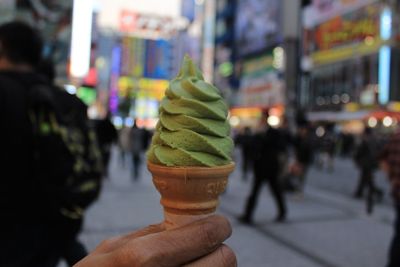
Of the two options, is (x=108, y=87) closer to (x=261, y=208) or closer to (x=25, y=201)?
(x=261, y=208)

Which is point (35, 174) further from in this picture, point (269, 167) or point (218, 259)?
point (269, 167)

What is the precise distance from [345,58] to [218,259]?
119 feet

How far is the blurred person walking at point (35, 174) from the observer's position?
195 centimetres

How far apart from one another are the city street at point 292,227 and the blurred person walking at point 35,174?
2.72 metres

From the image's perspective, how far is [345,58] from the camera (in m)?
34.5

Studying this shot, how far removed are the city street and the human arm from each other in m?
3.39

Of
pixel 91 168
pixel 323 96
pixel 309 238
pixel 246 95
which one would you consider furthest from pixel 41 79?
pixel 246 95

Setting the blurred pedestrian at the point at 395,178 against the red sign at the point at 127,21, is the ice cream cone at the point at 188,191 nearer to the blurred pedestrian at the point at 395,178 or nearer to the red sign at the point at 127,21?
the blurred pedestrian at the point at 395,178

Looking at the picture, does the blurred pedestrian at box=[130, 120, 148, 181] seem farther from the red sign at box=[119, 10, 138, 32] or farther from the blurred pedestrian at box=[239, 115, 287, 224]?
the red sign at box=[119, 10, 138, 32]

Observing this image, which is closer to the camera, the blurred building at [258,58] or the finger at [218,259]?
the finger at [218,259]

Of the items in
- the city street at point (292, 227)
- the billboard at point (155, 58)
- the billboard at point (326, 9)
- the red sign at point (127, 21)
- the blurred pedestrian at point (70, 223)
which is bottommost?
the city street at point (292, 227)

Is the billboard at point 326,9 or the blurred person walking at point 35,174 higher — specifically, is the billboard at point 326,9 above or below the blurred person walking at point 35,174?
above

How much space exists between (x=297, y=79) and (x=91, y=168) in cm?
4136

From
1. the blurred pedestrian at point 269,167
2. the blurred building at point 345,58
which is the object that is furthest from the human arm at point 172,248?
the blurred building at point 345,58
